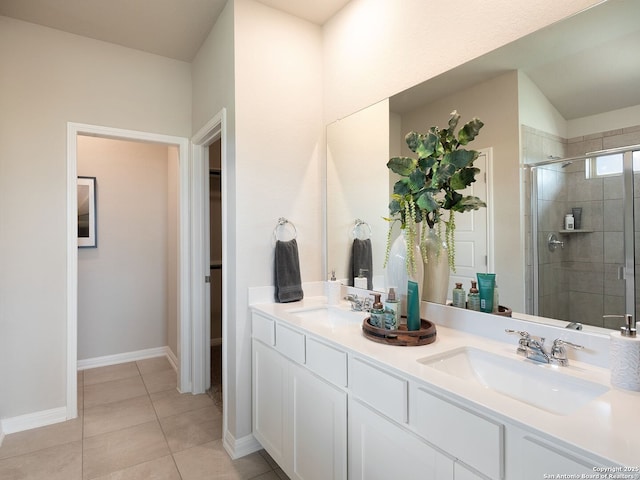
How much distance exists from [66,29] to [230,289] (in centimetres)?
217

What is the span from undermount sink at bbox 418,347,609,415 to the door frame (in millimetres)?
2228

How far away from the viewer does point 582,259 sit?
3.96 feet

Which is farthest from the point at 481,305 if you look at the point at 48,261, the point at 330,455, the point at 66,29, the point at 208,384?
the point at 66,29

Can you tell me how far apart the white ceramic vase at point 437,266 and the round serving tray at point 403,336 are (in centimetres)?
23

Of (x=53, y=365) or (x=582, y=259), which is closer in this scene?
(x=582, y=259)

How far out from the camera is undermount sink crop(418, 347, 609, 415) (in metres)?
1.00

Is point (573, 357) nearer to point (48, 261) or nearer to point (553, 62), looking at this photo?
point (553, 62)

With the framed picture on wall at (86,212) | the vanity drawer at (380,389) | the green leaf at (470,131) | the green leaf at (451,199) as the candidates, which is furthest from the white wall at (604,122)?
the framed picture on wall at (86,212)

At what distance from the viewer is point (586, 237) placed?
120 centimetres

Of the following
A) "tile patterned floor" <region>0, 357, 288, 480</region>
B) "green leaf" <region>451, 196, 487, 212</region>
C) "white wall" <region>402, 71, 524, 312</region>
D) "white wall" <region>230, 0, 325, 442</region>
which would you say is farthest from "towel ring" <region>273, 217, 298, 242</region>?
"tile patterned floor" <region>0, 357, 288, 480</region>

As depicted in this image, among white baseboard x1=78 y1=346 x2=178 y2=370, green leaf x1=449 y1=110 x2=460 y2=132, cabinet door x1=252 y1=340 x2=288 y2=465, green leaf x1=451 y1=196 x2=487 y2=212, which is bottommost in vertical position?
white baseboard x1=78 y1=346 x2=178 y2=370

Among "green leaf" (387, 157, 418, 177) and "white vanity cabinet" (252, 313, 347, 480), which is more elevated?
"green leaf" (387, 157, 418, 177)

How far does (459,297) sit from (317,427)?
32.3 inches

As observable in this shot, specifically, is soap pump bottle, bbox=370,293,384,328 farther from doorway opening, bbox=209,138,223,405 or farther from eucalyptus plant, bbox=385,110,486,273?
doorway opening, bbox=209,138,223,405
